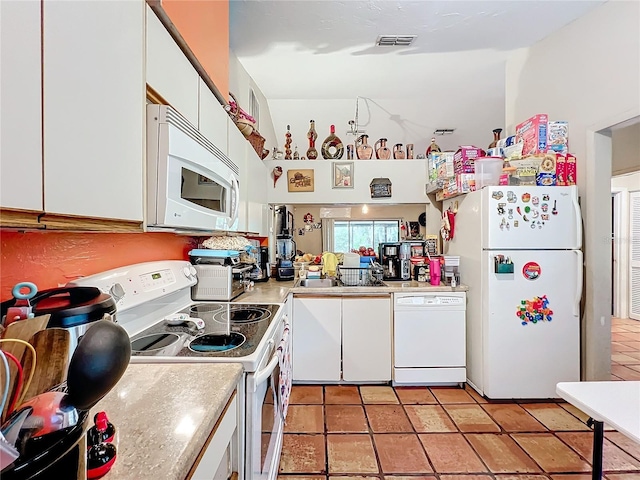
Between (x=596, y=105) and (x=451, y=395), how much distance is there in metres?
2.42

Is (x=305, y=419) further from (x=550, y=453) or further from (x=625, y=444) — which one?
(x=625, y=444)

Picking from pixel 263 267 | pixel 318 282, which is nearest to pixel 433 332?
pixel 318 282

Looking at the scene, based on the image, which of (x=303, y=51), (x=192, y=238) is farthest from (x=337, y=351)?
(x=303, y=51)

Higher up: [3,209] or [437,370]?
[3,209]

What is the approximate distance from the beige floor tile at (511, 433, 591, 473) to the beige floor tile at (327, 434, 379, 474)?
3.01 feet

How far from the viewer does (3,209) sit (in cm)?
52

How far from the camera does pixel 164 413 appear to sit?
0.71m

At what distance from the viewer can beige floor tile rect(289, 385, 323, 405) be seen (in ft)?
7.69

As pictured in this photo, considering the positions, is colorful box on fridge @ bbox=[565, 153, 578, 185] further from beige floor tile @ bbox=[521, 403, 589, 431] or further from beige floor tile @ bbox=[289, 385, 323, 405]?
beige floor tile @ bbox=[289, 385, 323, 405]

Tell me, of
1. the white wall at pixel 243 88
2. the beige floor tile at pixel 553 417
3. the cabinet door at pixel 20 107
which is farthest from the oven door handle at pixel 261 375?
the white wall at pixel 243 88

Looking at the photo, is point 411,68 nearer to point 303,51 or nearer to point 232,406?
point 303,51

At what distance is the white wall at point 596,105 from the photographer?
2.05m

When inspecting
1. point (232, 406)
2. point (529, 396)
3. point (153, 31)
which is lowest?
point (529, 396)

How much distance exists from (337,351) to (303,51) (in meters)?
2.59
